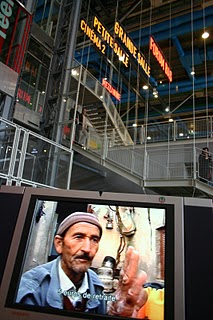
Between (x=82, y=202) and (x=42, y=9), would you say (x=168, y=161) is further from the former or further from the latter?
(x=82, y=202)

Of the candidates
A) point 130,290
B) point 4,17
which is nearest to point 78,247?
point 130,290

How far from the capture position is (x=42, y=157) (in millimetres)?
6891

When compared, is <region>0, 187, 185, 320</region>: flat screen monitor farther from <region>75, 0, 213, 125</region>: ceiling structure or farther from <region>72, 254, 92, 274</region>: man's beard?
<region>75, 0, 213, 125</region>: ceiling structure

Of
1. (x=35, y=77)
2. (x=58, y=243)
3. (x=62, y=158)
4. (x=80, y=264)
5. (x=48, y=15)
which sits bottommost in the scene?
(x=80, y=264)

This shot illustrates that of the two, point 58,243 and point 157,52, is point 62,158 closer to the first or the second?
point 157,52

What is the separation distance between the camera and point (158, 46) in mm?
9000

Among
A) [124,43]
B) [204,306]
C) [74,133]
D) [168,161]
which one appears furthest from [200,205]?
[168,161]

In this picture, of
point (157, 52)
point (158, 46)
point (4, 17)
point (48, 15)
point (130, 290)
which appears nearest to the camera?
point (130, 290)

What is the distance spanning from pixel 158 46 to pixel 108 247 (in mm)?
8817

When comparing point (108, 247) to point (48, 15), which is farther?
point (48, 15)

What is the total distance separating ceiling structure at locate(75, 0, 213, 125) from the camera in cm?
1027

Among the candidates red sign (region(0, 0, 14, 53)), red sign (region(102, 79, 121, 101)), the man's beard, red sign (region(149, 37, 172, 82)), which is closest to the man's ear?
the man's beard

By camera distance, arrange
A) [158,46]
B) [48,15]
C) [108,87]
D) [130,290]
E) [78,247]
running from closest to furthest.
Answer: [130,290]
[78,247]
[158,46]
[48,15]
[108,87]

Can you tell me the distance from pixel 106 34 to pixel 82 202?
7.83 m
